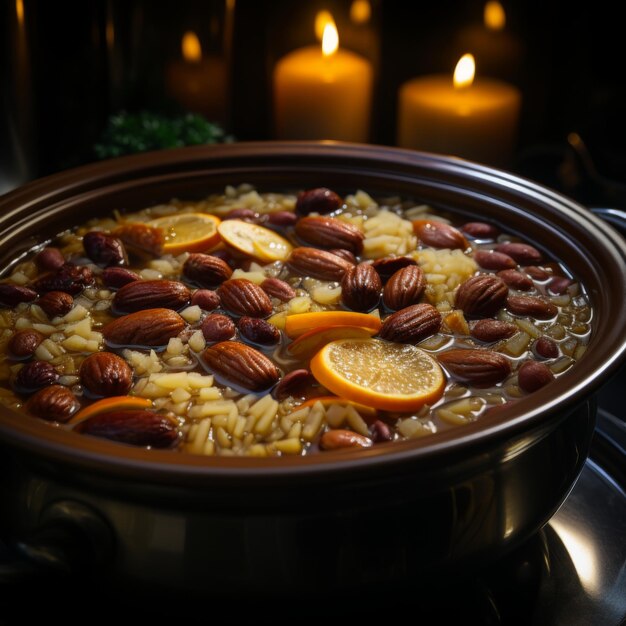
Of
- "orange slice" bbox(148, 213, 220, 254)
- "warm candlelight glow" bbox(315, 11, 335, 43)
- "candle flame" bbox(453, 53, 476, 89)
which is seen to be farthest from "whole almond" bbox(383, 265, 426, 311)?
"warm candlelight glow" bbox(315, 11, 335, 43)

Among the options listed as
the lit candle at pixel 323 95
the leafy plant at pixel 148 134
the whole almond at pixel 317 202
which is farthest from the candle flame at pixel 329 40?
the whole almond at pixel 317 202

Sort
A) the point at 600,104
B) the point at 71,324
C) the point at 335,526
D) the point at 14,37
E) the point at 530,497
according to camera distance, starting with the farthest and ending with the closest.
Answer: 1. the point at 600,104
2. the point at 14,37
3. the point at 71,324
4. the point at 530,497
5. the point at 335,526

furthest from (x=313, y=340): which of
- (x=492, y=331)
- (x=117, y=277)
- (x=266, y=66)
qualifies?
(x=266, y=66)

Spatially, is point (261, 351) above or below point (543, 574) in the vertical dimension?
above

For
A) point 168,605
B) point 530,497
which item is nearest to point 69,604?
point 168,605

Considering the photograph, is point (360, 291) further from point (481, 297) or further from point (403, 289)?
point (481, 297)

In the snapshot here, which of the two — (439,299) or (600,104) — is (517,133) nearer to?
(600,104)
